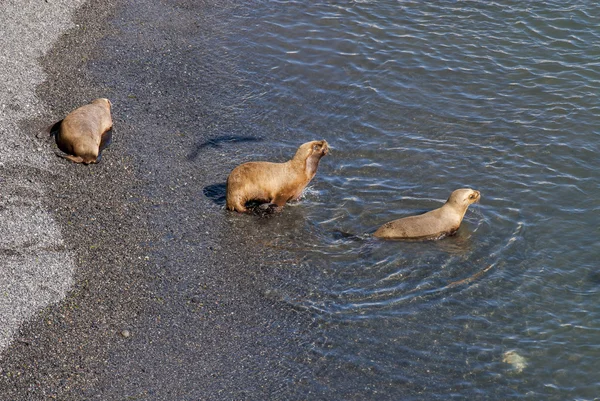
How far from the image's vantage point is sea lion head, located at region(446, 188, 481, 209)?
10.5 metres

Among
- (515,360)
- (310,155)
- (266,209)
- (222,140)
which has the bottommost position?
(515,360)

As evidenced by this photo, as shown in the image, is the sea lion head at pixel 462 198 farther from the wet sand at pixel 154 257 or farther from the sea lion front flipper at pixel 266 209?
the wet sand at pixel 154 257

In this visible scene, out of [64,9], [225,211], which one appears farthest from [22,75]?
[225,211]

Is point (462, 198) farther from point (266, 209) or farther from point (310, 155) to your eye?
point (266, 209)

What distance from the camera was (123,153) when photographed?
11.6 m

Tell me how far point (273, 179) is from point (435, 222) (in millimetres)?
2497

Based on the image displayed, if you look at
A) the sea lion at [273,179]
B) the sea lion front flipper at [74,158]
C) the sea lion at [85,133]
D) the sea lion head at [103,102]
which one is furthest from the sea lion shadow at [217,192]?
the sea lion head at [103,102]

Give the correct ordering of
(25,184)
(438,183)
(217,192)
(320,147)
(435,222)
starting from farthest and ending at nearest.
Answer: (438,183)
(320,147)
(217,192)
(25,184)
(435,222)

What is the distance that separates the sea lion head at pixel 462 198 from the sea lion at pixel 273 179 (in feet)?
7.00

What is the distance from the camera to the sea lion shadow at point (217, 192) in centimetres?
1080

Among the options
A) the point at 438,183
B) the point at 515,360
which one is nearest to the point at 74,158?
the point at 438,183

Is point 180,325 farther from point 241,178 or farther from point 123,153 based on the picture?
point 123,153

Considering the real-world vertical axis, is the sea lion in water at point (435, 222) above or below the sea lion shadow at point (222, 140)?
below

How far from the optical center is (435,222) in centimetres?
1031
